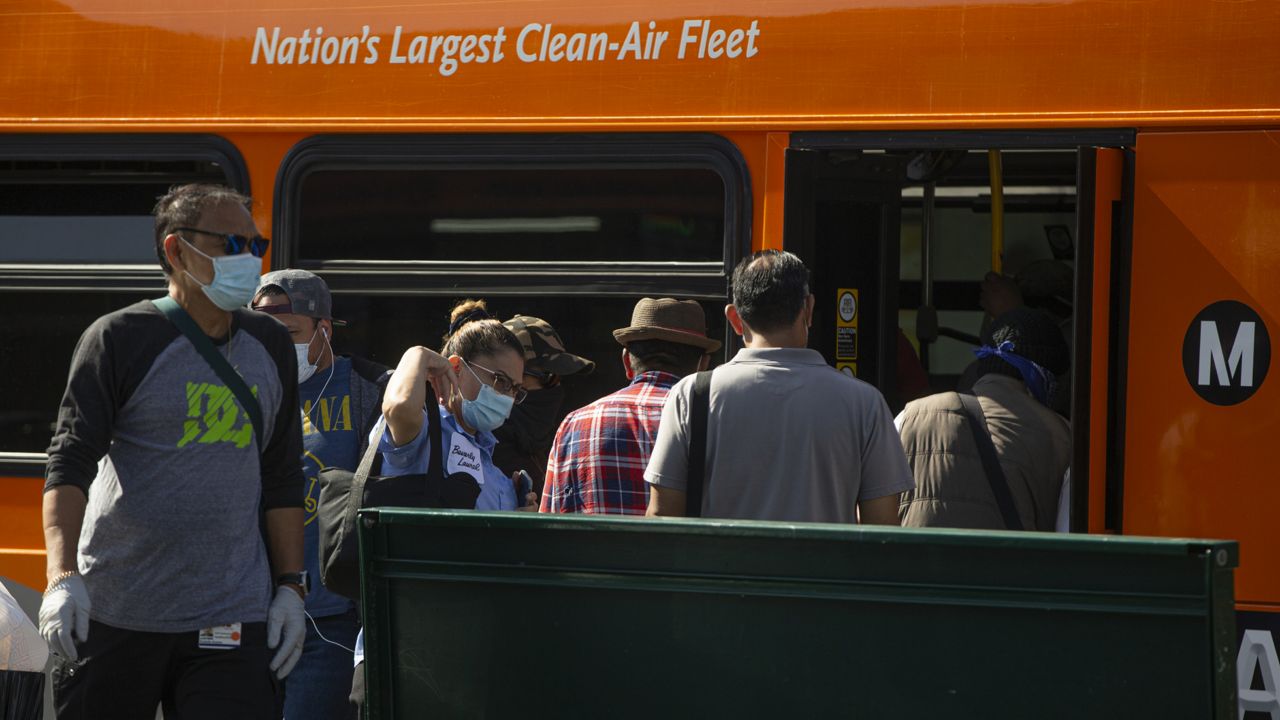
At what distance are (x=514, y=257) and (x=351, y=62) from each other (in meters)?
0.76

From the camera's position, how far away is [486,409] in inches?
141

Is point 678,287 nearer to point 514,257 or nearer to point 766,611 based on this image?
point 514,257

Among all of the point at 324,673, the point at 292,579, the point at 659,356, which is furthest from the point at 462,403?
the point at 324,673

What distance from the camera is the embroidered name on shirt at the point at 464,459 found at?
11.2 ft

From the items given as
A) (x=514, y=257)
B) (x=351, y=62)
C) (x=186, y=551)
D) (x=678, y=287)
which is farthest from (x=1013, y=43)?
(x=186, y=551)

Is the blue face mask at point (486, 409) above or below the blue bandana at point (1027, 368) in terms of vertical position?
below

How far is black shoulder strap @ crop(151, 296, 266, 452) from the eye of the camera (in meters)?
2.89

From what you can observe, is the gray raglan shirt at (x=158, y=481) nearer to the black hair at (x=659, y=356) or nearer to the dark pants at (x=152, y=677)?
the dark pants at (x=152, y=677)

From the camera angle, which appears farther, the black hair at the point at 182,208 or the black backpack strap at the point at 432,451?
the black backpack strap at the point at 432,451

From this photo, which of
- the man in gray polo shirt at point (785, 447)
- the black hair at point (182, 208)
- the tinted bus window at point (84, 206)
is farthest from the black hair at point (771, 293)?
the tinted bus window at point (84, 206)

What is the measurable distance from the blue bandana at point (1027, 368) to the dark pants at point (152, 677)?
209 centimetres

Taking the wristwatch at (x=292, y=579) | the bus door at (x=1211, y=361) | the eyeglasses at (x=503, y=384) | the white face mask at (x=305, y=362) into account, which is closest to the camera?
the wristwatch at (x=292, y=579)

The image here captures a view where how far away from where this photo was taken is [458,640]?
2.36m

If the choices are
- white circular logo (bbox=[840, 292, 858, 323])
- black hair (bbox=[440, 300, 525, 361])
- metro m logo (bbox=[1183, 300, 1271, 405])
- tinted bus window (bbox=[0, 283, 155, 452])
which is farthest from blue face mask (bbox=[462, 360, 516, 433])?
metro m logo (bbox=[1183, 300, 1271, 405])
